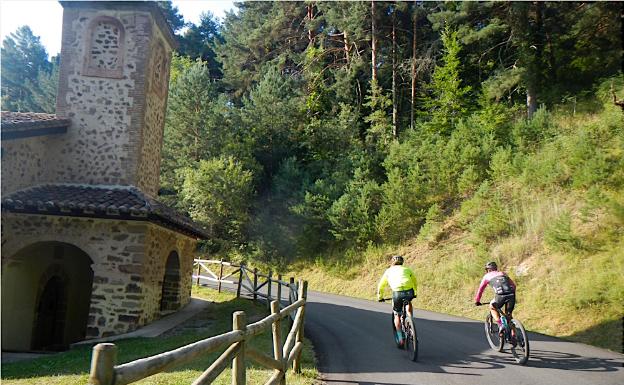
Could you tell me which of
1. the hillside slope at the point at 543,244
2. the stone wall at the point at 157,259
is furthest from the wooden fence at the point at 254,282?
the hillside slope at the point at 543,244

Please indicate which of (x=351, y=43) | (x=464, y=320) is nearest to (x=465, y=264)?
(x=464, y=320)

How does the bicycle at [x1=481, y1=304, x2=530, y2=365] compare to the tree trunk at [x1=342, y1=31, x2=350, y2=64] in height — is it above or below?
below

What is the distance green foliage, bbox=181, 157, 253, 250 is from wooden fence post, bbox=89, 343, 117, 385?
23.4 meters

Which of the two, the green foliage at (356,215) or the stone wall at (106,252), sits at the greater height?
the green foliage at (356,215)

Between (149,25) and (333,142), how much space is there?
623 inches

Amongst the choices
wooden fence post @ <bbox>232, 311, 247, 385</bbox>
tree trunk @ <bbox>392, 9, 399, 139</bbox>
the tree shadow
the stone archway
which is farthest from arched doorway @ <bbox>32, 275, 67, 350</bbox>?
tree trunk @ <bbox>392, 9, 399, 139</bbox>

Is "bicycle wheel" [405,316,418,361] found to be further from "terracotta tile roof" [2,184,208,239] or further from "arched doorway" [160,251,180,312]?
"arched doorway" [160,251,180,312]

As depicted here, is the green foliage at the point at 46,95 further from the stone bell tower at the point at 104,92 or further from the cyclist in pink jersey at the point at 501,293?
the cyclist in pink jersey at the point at 501,293

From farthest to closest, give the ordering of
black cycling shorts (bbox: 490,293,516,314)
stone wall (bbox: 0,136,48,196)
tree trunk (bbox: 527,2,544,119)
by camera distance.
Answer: tree trunk (bbox: 527,2,544,119) → stone wall (bbox: 0,136,48,196) → black cycling shorts (bbox: 490,293,516,314)

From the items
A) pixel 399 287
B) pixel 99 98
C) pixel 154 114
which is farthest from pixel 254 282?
pixel 399 287

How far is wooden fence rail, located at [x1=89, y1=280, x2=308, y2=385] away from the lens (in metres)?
2.12

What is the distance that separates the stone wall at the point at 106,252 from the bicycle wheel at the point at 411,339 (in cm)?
660

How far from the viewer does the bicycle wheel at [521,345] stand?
699 centimetres

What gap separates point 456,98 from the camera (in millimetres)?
23938
